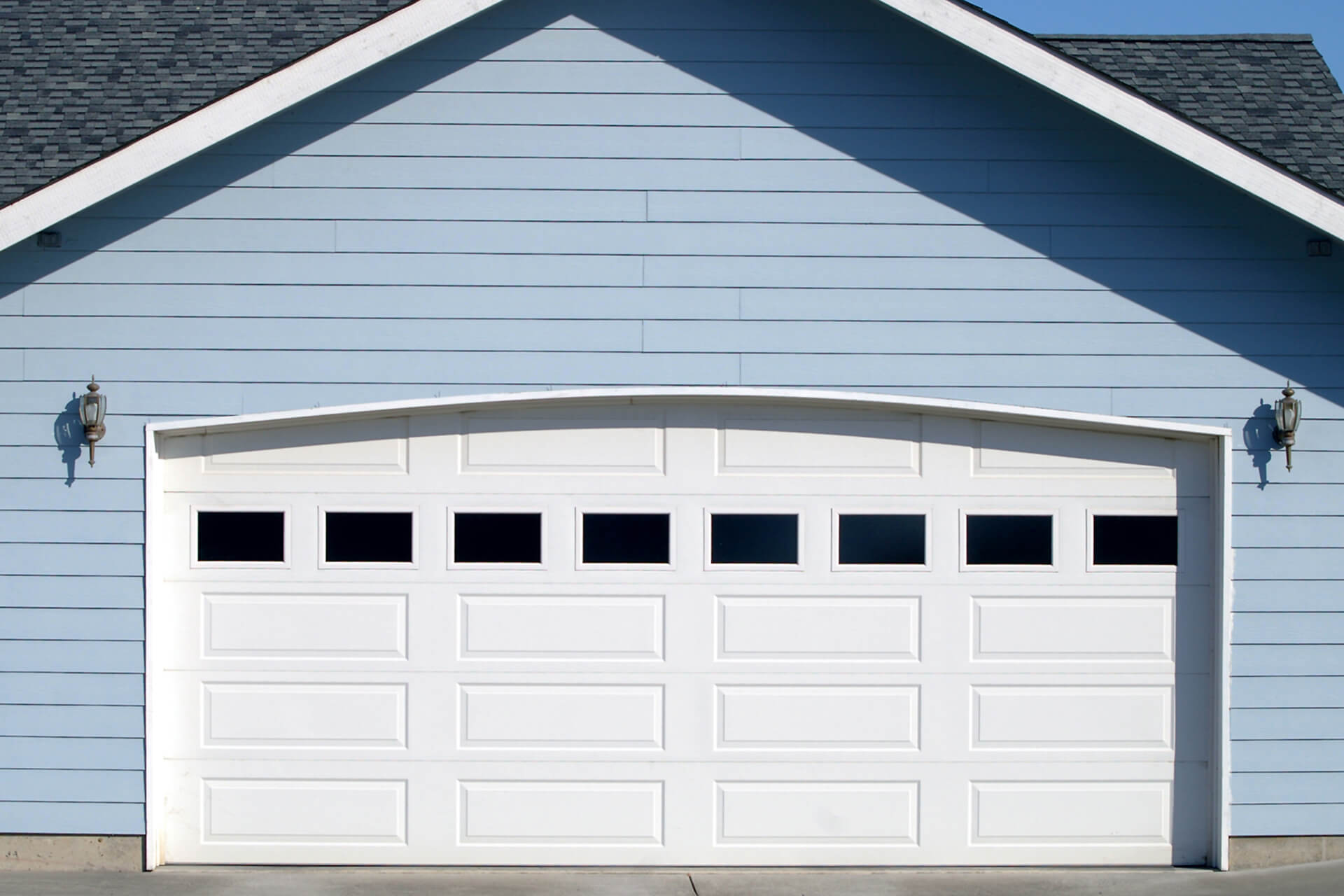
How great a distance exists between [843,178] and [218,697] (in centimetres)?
421

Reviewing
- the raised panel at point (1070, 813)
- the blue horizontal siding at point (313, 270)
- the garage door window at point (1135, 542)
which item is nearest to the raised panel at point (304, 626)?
the blue horizontal siding at point (313, 270)

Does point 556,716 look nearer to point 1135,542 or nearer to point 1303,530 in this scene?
point 1135,542

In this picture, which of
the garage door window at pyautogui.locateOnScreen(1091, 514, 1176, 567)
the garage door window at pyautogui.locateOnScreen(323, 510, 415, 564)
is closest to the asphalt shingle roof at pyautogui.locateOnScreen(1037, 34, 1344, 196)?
the garage door window at pyautogui.locateOnScreen(1091, 514, 1176, 567)

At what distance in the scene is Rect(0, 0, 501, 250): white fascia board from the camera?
6012 millimetres

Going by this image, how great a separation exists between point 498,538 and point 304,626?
111cm

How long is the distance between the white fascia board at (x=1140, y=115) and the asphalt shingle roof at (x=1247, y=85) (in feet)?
2.35

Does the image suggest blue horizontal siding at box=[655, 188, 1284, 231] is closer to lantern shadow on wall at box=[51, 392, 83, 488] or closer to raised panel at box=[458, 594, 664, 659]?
lantern shadow on wall at box=[51, 392, 83, 488]

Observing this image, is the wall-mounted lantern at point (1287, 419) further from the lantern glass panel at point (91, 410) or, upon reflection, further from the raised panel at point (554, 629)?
the lantern glass panel at point (91, 410)

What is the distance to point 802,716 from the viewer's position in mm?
6574

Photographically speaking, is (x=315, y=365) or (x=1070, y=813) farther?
(x=1070, y=813)

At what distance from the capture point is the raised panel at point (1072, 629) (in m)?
6.60

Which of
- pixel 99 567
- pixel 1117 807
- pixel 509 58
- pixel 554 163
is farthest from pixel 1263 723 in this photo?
pixel 99 567

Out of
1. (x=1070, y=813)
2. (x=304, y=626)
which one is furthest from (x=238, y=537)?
(x=1070, y=813)

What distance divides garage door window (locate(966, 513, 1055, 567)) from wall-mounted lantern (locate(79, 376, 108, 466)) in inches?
176
